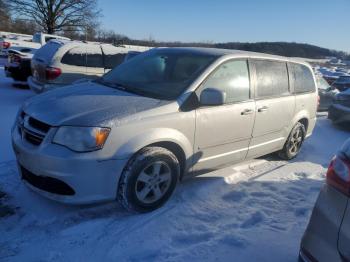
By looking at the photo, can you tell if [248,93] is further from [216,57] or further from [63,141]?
[63,141]

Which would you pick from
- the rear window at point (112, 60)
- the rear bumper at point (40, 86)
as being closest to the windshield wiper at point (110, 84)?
the rear bumper at point (40, 86)

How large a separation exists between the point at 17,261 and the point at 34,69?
6467 millimetres

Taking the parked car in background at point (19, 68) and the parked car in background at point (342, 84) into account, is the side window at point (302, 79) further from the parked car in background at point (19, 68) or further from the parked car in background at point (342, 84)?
the parked car in background at point (342, 84)

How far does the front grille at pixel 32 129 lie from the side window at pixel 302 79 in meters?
3.75

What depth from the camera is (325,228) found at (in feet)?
7.27

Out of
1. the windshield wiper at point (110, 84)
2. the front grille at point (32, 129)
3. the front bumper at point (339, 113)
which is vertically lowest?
the front bumper at point (339, 113)

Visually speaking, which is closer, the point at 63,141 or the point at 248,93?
the point at 63,141

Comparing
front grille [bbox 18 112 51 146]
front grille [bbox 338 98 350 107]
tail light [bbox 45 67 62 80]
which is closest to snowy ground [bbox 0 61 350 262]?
front grille [bbox 18 112 51 146]

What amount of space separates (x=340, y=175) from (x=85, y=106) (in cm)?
232

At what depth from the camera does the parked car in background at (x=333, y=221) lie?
2.10 metres

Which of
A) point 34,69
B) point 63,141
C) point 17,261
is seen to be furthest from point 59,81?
point 17,261

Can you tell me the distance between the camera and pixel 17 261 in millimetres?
2801

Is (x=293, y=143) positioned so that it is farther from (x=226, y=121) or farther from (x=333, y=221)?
(x=333, y=221)

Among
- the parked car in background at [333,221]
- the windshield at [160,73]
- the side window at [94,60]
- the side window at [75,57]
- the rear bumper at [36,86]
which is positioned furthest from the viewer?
the side window at [94,60]
